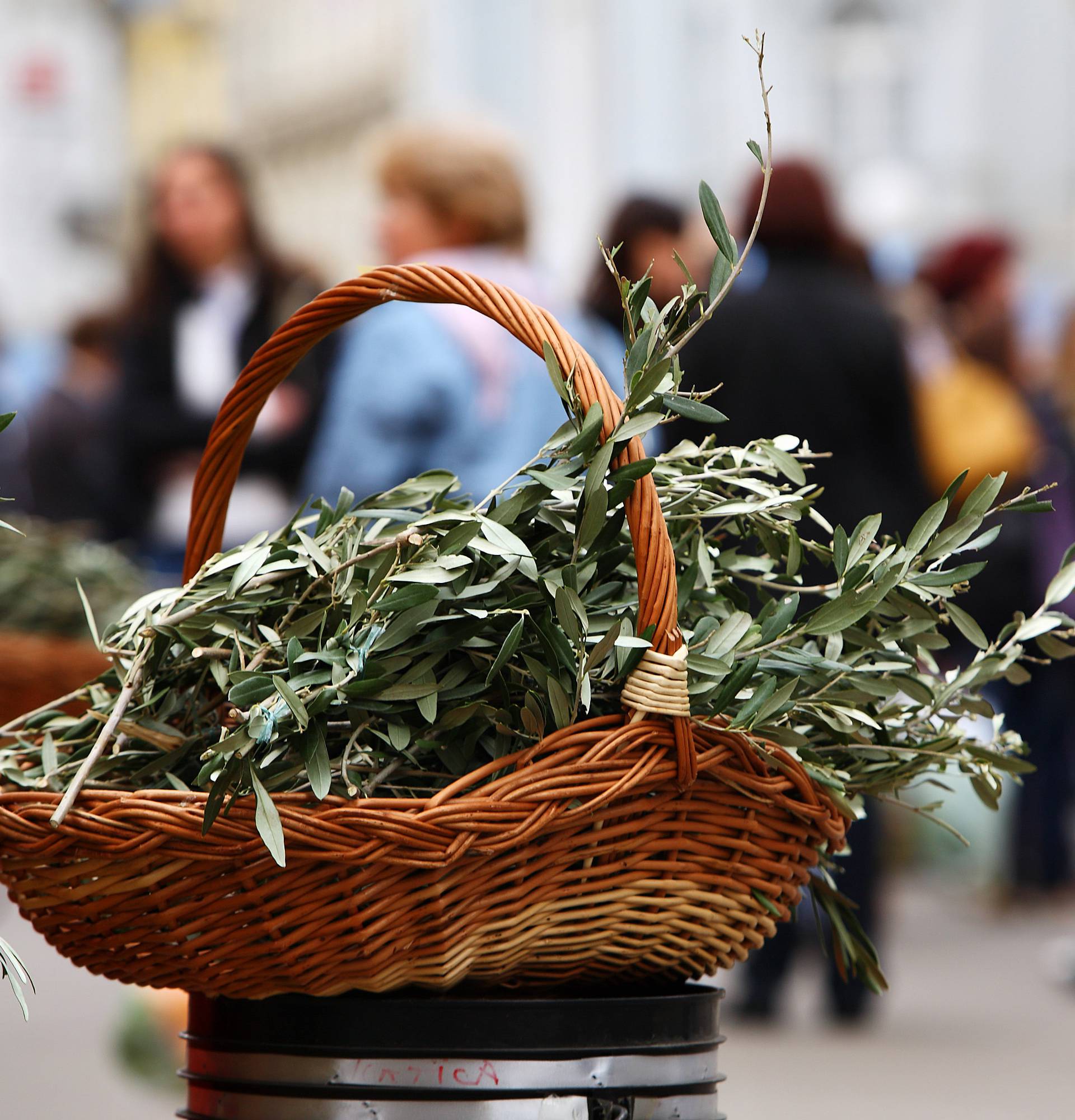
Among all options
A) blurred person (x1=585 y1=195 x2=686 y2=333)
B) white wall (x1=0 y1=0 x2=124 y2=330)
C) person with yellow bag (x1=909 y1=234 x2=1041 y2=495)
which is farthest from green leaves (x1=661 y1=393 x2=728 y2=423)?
white wall (x1=0 y1=0 x2=124 y2=330)

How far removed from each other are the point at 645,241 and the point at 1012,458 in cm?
125

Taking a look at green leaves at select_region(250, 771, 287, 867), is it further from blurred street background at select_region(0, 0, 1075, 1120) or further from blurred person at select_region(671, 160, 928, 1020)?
blurred person at select_region(671, 160, 928, 1020)

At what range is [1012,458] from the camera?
16.3 ft

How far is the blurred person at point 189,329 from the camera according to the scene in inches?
167

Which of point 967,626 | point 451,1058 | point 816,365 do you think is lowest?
point 451,1058

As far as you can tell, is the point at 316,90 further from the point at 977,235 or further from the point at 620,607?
the point at 620,607

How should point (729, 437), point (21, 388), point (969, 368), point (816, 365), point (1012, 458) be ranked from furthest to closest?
point (21, 388)
point (969, 368)
point (1012, 458)
point (816, 365)
point (729, 437)

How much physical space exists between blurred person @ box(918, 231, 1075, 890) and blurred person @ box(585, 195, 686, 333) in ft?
2.52

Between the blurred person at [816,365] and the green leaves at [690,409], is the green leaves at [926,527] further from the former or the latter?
the blurred person at [816,365]

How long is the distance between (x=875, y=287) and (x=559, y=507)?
2.94 m

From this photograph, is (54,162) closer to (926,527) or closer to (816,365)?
(816,365)

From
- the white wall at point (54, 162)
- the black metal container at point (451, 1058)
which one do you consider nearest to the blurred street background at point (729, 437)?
the black metal container at point (451, 1058)

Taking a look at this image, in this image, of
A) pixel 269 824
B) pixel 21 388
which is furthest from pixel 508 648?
pixel 21 388

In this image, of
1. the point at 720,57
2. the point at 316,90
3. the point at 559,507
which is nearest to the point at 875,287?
the point at 559,507
